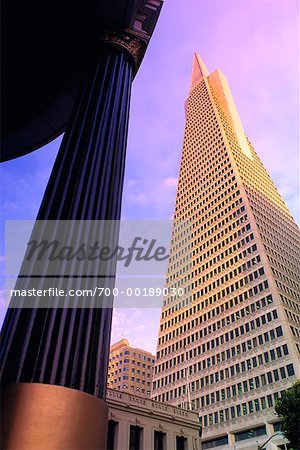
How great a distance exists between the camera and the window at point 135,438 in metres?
29.3

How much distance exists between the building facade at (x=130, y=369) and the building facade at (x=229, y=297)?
3387 centimetres

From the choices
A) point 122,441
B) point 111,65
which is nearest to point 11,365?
point 111,65

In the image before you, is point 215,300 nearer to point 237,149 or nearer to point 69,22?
point 237,149

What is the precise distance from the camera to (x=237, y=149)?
377 feet

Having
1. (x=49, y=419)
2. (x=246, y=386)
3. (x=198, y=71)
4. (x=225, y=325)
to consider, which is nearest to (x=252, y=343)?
(x=246, y=386)

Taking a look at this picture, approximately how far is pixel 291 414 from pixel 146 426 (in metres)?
15.4

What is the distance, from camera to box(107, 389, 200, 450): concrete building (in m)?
28.8

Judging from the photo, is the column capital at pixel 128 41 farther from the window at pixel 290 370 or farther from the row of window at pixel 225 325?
the row of window at pixel 225 325

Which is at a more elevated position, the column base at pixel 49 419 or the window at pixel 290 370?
the window at pixel 290 370

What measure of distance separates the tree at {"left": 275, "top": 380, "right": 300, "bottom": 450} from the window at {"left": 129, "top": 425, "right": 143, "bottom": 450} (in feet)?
51.0

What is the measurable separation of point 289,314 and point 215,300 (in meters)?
20.2

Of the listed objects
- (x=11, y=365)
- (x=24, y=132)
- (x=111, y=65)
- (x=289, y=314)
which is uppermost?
(x=289, y=314)

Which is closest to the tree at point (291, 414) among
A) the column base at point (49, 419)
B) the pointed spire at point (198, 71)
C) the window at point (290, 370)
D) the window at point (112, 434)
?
the window at point (112, 434)

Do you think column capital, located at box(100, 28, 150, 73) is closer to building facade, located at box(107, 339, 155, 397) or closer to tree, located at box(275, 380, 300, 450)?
tree, located at box(275, 380, 300, 450)
